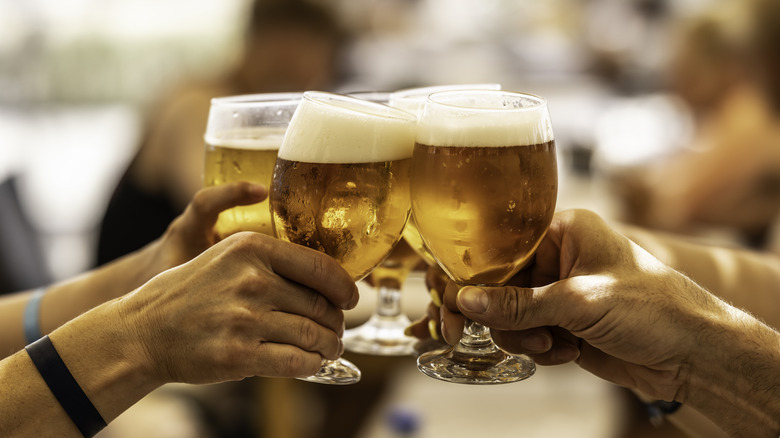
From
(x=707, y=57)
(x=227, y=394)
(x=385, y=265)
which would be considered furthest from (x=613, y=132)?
(x=385, y=265)

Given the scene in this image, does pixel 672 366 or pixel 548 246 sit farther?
pixel 548 246

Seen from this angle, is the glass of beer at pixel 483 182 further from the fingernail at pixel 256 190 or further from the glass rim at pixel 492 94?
the fingernail at pixel 256 190

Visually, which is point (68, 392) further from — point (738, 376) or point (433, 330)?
point (738, 376)

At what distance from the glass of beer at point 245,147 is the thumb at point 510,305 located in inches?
14.0

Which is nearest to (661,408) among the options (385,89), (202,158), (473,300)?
(473,300)

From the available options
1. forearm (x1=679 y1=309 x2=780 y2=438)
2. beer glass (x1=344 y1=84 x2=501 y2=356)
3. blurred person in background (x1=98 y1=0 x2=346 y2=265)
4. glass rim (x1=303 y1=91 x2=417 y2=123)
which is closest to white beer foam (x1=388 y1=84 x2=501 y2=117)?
beer glass (x1=344 y1=84 x2=501 y2=356)

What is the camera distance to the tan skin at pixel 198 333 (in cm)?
93

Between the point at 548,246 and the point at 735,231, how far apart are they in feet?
8.03

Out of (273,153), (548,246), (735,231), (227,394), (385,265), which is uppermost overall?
(273,153)

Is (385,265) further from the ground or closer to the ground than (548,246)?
closer to the ground

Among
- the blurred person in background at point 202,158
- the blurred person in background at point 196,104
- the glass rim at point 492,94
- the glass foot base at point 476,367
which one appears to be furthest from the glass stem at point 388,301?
the blurred person in background at point 196,104

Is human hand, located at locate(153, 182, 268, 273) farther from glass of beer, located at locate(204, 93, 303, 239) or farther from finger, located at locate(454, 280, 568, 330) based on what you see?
finger, located at locate(454, 280, 568, 330)

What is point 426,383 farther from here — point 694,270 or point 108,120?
point 108,120

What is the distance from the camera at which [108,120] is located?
7.41m
